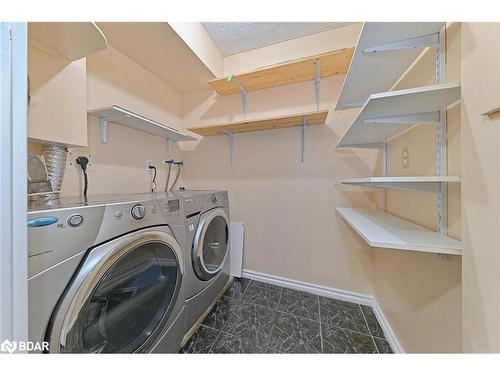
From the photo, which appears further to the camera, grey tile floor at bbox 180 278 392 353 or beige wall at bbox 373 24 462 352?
grey tile floor at bbox 180 278 392 353

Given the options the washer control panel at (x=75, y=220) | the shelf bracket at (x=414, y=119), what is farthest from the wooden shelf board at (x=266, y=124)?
the washer control panel at (x=75, y=220)

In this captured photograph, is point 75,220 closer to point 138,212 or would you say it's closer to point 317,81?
point 138,212

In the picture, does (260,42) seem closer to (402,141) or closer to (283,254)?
(402,141)

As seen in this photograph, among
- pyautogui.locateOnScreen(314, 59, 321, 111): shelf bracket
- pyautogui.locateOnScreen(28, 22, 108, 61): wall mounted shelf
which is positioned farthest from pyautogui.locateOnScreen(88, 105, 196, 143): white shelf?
pyautogui.locateOnScreen(314, 59, 321, 111): shelf bracket

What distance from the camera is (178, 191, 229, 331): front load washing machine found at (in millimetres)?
1184

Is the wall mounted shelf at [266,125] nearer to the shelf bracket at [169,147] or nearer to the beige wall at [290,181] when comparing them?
the beige wall at [290,181]

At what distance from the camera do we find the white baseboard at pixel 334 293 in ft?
4.20

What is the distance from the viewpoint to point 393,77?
111 centimetres

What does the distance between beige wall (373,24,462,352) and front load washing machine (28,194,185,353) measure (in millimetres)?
1273

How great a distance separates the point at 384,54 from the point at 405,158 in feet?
2.04

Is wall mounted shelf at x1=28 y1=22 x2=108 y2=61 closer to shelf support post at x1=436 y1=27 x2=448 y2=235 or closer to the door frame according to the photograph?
the door frame

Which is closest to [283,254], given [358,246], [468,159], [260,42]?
[358,246]

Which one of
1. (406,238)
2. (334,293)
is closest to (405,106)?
(406,238)
